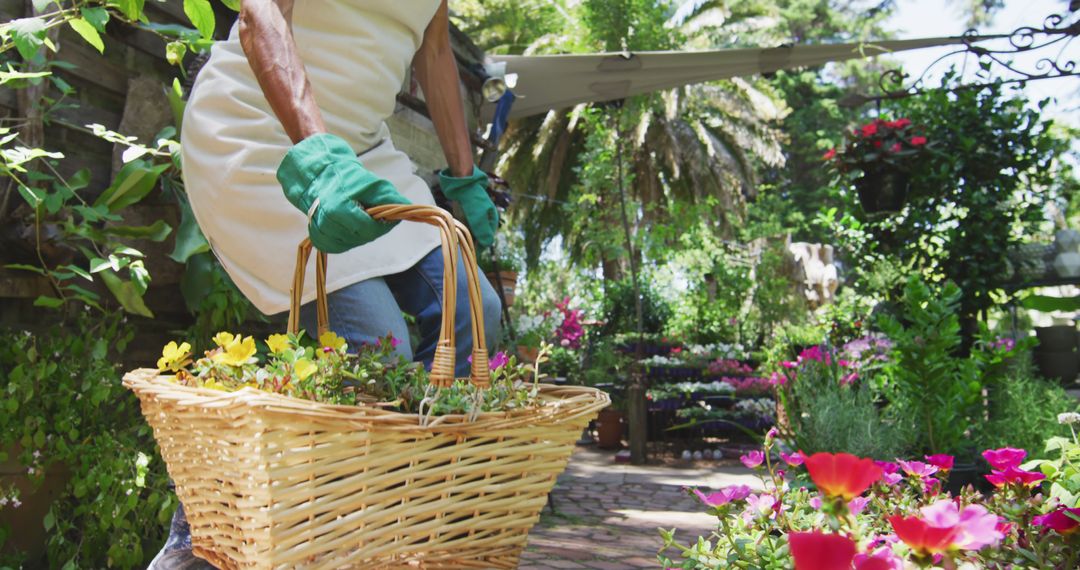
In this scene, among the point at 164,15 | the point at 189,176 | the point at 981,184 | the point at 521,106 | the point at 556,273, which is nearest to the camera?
the point at 189,176

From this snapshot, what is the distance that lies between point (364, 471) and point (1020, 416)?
2864mm

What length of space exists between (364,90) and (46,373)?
1.23 m

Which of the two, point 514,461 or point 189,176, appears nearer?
point 514,461

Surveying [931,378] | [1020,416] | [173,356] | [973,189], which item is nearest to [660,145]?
[973,189]

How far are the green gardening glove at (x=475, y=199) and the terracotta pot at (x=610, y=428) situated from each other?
14.8 feet

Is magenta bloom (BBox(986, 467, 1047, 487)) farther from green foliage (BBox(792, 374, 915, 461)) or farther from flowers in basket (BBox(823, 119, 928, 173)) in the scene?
flowers in basket (BBox(823, 119, 928, 173))

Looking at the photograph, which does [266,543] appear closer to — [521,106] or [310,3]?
[310,3]

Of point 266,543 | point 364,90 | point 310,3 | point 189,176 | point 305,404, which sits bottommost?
point 266,543

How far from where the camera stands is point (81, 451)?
2203 millimetres

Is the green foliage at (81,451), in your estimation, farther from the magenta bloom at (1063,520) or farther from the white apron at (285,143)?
the magenta bloom at (1063,520)

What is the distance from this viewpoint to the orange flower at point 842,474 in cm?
63

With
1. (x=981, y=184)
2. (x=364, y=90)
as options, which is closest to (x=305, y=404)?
(x=364, y=90)

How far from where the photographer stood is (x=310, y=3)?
1.62m

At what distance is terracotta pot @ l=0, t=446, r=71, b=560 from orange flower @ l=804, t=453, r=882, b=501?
2239 millimetres
